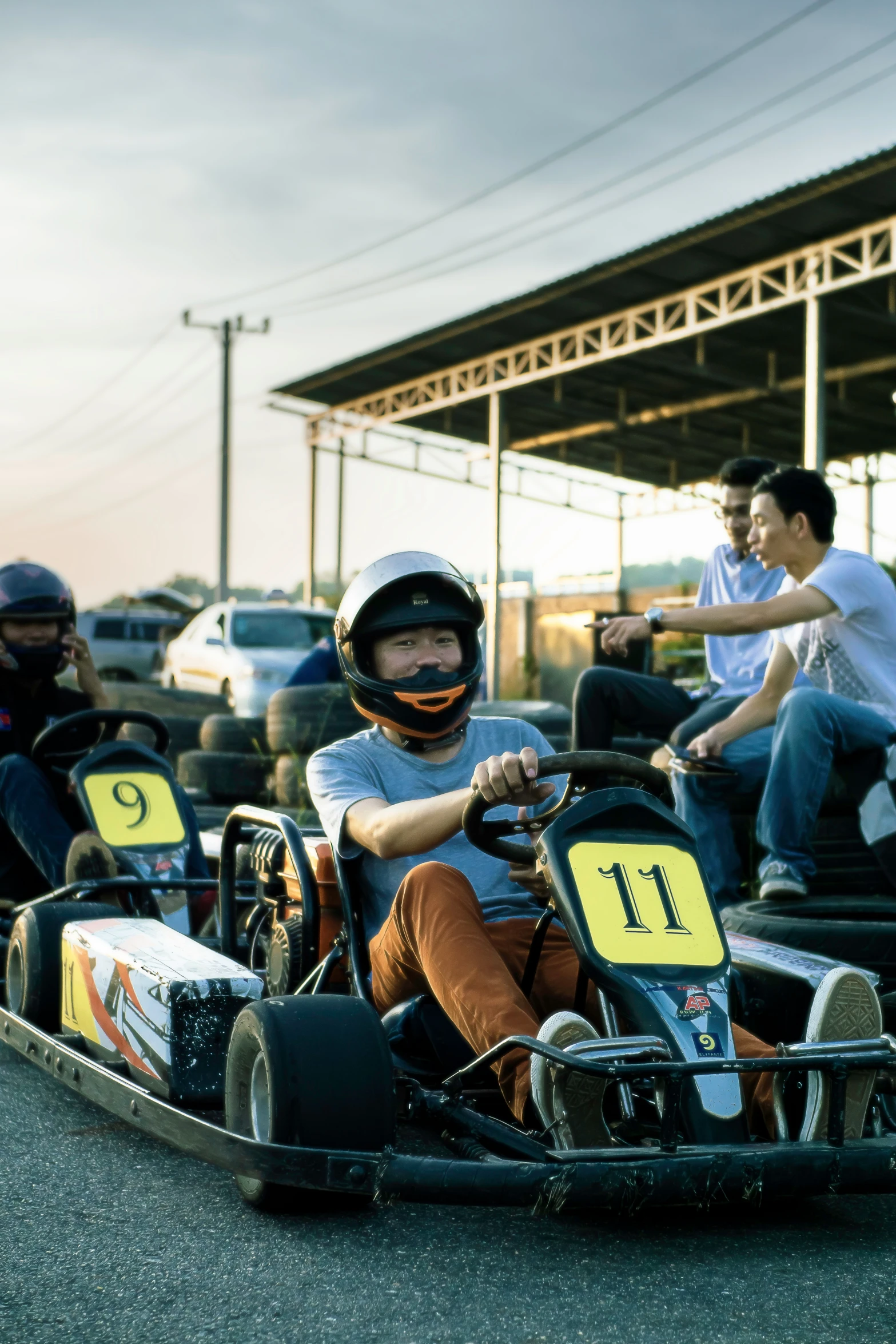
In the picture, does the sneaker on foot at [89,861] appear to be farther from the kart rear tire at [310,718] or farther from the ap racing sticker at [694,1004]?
the kart rear tire at [310,718]

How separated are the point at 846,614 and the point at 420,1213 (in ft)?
8.51

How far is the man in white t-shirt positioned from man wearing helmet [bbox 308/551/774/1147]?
1.24m

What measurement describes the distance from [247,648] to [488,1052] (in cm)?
Result: 1280

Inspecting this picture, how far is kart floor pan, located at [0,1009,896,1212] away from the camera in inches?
84.1

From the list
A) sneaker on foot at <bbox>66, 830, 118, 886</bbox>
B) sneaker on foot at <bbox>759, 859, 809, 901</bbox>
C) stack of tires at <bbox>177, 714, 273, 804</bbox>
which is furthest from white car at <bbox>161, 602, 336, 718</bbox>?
sneaker on foot at <bbox>759, 859, 809, 901</bbox>

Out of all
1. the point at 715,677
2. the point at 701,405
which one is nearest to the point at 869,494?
the point at 701,405

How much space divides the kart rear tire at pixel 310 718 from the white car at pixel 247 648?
6.27 m

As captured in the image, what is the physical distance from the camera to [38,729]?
4852mm

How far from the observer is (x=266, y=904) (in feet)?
11.6

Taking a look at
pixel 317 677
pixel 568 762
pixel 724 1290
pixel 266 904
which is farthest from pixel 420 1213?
pixel 317 677

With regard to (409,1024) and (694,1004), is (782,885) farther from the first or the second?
(694,1004)

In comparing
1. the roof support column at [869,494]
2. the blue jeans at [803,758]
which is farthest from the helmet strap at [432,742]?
the roof support column at [869,494]

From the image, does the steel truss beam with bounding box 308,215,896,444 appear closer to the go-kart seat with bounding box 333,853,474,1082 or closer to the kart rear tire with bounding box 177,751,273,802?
the kart rear tire with bounding box 177,751,273,802

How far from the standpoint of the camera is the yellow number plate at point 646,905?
Answer: 8.23 feet
